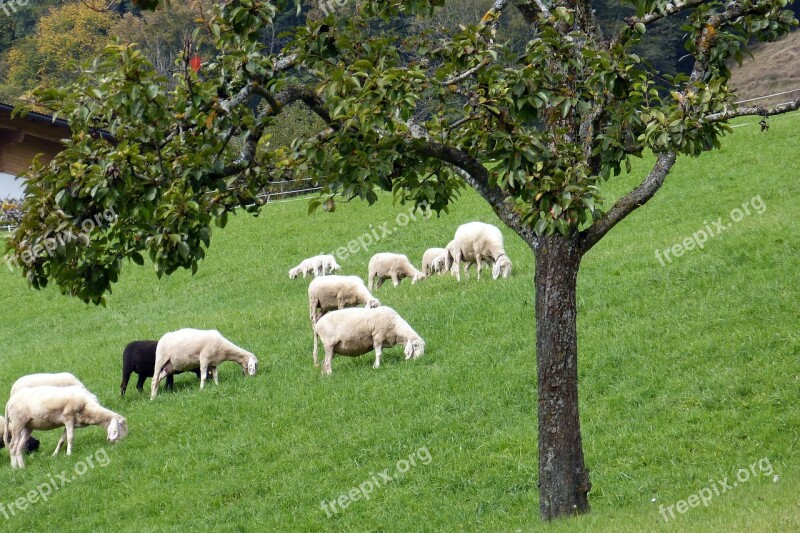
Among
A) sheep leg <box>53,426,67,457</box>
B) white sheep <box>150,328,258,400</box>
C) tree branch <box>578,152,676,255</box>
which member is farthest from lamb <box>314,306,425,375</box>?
tree branch <box>578,152,676,255</box>

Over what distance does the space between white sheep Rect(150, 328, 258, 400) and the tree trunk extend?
10816mm

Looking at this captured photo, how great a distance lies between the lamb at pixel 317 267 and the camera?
31.4 m

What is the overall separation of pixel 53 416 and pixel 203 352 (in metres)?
3.43

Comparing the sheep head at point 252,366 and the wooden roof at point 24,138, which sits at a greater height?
the wooden roof at point 24,138

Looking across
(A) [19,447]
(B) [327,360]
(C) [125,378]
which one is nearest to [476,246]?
(B) [327,360]

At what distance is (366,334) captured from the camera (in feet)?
63.1

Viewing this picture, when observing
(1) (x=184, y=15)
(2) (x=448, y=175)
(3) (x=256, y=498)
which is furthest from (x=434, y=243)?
(1) (x=184, y=15)

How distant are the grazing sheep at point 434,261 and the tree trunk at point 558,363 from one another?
17.9 meters

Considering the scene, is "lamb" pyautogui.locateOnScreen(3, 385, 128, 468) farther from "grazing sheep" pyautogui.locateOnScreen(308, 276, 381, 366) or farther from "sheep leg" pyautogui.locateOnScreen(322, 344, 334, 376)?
"grazing sheep" pyautogui.locateOnScreen(308, 276, 381, 366)

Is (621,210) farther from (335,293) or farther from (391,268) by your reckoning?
(391,268)

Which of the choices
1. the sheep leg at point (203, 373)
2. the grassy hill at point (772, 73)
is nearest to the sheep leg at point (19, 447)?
the sheep leg at point (203, 373)

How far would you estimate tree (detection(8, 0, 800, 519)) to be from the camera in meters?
8.75

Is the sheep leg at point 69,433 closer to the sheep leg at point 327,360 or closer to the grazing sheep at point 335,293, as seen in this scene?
the sheep leg at point 327,360

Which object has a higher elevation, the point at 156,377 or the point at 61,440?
the point at 156,377
